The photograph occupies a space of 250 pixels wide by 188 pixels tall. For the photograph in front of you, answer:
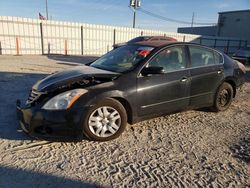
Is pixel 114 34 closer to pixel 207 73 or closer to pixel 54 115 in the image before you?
pixel 207 73

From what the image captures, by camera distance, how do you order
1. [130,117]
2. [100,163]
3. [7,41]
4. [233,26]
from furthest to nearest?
[233,26], [7,41], [130,117], [100,163]

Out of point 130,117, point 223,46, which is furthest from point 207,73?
point 223,46

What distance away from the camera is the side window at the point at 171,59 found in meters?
3.81

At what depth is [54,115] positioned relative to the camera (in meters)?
2.96

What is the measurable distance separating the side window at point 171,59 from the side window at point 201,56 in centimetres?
23

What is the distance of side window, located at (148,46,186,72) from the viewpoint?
381 cm

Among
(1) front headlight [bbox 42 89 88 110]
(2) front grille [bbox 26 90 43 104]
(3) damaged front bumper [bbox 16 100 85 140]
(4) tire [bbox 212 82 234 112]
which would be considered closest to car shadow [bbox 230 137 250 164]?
(4) tire [bbox 212 82 234 112]

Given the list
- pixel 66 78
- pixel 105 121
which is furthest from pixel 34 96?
pixel 105 121

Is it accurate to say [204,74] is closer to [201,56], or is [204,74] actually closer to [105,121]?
[201,56]

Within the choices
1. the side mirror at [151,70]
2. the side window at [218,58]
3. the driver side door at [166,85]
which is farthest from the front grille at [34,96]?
the side window at [218,58]

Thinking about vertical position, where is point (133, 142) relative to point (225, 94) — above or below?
below

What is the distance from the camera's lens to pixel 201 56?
441 cm

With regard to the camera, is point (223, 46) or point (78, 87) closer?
point (78, 87)

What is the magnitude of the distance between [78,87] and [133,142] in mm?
1184
